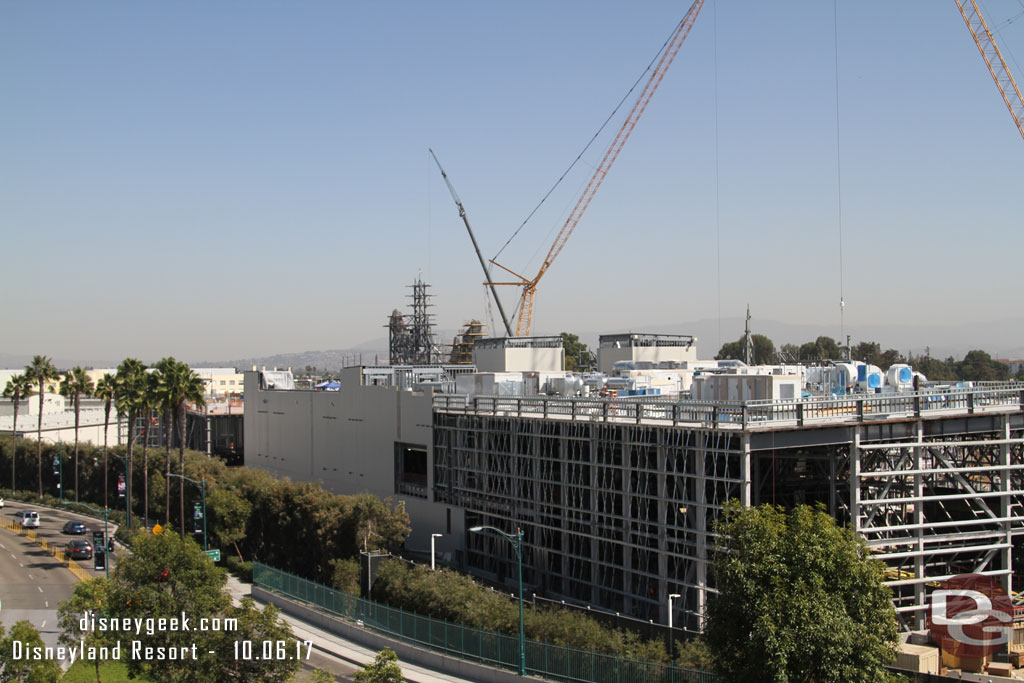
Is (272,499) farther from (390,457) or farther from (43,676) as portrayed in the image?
(43,676)

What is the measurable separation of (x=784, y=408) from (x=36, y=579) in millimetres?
49901

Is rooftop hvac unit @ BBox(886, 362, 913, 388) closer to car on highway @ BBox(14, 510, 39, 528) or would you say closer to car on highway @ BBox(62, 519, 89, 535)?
car on highway @ BBox(62, 519, 89, 535)

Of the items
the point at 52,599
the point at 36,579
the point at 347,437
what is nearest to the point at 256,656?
the point at 52,599

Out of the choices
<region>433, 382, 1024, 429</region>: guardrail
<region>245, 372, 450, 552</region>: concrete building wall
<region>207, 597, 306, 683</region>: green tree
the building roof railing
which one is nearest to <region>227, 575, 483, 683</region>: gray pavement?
<region>207, 597, 306, 683</region>: green tree

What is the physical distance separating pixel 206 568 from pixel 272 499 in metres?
29.6

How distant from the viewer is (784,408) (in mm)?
42812

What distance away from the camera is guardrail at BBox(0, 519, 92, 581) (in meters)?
61.8

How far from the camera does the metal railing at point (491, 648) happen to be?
114 feet

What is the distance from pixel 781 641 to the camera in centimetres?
2523

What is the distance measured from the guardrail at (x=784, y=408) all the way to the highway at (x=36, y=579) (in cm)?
2925

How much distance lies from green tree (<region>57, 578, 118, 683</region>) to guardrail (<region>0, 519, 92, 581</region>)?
62.3ft

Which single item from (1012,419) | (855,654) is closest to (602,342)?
(1012,419)

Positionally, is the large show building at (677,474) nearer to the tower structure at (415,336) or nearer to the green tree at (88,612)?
the green tree at (88,612)

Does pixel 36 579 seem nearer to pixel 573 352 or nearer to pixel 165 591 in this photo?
pixel 165 591
